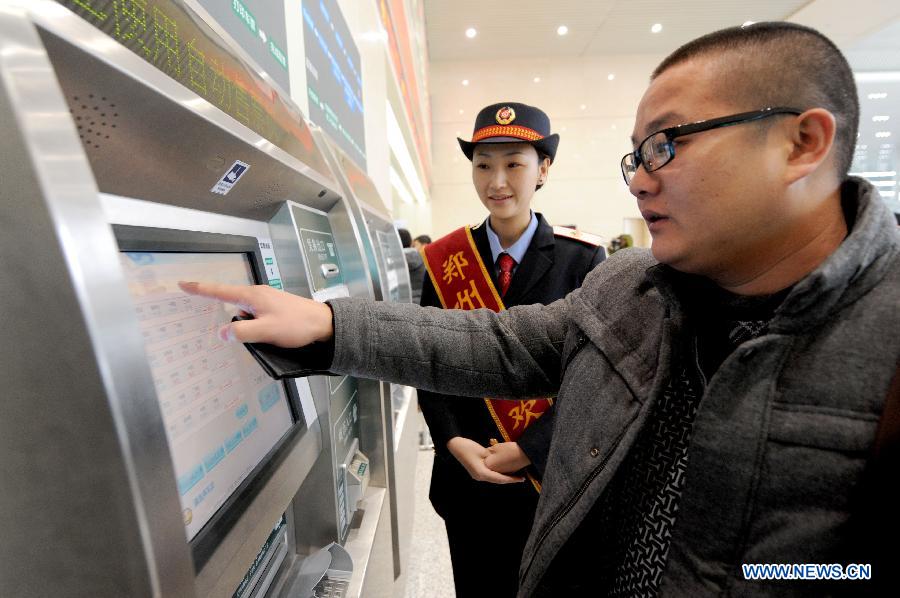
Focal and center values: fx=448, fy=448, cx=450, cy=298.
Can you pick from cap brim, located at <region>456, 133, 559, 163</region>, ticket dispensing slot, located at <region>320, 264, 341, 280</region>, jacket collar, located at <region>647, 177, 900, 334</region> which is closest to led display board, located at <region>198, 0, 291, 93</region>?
ticket dispensing slot, located at <region>320, 264, 341, 280</region>

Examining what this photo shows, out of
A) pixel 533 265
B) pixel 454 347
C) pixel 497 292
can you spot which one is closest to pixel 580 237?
pixel 533 265

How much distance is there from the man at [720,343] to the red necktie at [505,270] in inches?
25.5

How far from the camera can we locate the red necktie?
1.49 metres

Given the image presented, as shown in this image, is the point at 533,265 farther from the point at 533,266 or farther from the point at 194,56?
the point at 194,56

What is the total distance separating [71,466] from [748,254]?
770 millimetres

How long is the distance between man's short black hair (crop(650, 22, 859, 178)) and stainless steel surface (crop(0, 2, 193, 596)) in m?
0.73

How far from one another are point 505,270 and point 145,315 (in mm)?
1121

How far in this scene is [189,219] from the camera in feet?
2.21

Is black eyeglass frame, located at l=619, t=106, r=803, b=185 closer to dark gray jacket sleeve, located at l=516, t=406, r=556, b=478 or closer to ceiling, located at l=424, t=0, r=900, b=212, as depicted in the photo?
dark gray jacket sleeve, located at l=516, t=406, r=556, b=478

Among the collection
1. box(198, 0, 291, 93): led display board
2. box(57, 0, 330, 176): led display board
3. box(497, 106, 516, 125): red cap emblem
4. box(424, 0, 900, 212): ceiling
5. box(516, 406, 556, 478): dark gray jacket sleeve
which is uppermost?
box(424, 0, 900, 212): ceiling

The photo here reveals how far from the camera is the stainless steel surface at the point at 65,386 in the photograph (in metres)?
0.28

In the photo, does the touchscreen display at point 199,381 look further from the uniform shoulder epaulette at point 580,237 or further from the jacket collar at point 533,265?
the uniform shoulder epaulette at point 580,237

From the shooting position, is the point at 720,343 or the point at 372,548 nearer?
the point at 720,343

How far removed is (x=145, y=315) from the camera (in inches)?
21.3
